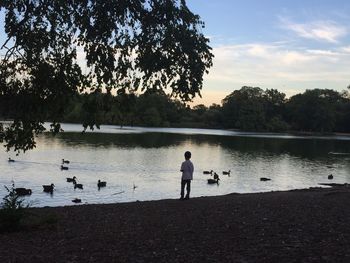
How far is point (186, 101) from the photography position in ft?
30.3

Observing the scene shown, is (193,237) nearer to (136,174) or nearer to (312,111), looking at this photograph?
(136,174)

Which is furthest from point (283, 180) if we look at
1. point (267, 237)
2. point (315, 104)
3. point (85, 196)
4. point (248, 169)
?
point (315, 104)

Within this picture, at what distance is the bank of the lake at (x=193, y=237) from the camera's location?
9.10 metres

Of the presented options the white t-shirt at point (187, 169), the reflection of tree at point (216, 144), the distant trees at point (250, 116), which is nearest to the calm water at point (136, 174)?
the white t-shirt at point (187, 169)

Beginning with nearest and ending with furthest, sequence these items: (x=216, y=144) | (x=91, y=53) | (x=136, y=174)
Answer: (x=91, y=53) → (x=136, y=174) → (x=216, y=144)

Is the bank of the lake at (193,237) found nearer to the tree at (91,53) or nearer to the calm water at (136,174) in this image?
the tree at (91,53)

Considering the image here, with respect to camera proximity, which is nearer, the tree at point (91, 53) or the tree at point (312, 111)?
the tree at point (91, 53)

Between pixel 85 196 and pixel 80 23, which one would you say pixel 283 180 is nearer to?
pixel 85 196

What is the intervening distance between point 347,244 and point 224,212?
5408 mm

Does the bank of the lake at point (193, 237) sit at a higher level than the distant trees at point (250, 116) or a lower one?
lower

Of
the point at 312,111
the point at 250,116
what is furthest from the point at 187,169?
the point at 312,111

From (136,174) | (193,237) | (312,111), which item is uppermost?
(312,111)

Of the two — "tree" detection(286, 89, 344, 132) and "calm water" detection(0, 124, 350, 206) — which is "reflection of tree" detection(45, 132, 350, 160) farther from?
"tree" detection(286, 89, 344, 132)

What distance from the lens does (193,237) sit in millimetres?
10820
